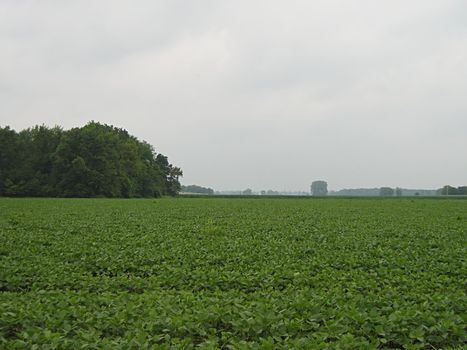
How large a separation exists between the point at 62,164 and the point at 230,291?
7482 cm

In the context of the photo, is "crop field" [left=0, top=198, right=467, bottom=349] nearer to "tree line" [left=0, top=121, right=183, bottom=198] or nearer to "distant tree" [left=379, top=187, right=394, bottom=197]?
"tree line" [left=0, top=121, right=183, bottom=198]

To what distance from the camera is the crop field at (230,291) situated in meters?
5.25

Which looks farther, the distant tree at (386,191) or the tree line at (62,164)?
the distant tree at (386,191)

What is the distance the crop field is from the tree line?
63210 millimetres

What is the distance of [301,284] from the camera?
8.49 metres

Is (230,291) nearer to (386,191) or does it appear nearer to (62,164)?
(62,164)

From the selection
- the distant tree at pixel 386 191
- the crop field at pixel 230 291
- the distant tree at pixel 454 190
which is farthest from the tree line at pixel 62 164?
the distant tree at pixel 386 191

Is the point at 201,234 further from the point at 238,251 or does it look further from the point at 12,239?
the point at 12,239

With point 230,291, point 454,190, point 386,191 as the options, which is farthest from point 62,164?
point 386,191

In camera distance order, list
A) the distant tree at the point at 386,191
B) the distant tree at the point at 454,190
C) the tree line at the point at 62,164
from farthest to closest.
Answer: the distant tree at the point at 386,191 → the distant tree at the point at 454,190 → the tree line at the point at 62,164

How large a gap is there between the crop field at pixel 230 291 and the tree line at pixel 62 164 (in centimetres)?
6321

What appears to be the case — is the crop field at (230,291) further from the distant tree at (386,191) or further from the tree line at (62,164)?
the distant tree at (386,191)

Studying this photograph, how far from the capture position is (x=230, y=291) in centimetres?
761

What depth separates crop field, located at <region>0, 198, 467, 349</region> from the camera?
5254 millimetres
